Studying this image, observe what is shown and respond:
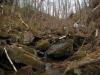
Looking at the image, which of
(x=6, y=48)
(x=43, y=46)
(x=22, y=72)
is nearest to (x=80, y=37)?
(x=43, y=46)

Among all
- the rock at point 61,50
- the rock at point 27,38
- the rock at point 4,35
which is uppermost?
the rock at point 4,35

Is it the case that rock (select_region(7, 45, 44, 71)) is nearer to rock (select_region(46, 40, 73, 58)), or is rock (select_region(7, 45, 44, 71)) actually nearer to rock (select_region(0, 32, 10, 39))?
rock (select_region(0, 32, 10, 39))

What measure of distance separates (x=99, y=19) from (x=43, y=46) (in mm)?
3349

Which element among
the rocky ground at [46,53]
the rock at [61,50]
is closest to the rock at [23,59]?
the rocky ground at [46,53]

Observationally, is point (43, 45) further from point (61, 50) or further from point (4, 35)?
point (4, 35)

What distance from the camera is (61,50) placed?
40.3ft

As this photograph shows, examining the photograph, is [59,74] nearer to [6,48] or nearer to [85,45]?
[6,48]

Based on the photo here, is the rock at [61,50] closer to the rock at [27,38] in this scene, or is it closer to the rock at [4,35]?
the rock at [27,38]

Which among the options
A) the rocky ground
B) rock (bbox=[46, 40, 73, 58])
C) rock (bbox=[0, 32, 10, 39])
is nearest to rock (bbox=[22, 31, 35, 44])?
the rocky ground

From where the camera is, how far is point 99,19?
14.2 meters

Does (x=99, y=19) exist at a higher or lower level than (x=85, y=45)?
higher

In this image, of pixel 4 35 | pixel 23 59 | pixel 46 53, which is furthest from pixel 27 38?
pixel 23 59

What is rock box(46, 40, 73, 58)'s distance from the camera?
484 inches

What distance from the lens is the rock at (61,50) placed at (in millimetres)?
12289
